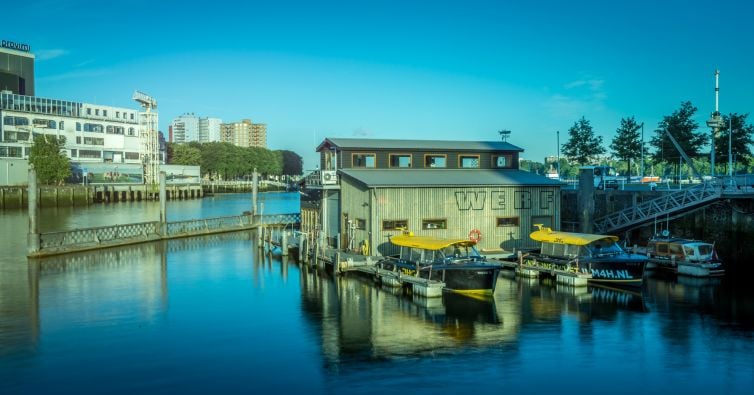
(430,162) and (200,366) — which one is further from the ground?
(430,162)

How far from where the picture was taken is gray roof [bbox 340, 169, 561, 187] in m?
39.3

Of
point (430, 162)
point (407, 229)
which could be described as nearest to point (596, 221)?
point (430, 162)

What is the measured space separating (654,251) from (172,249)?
3597 cm

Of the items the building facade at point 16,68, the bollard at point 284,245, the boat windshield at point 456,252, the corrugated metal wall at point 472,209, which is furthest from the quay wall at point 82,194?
the boat windshield at point 456,252

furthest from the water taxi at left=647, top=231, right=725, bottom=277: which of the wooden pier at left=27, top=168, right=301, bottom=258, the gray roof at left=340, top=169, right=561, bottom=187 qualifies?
the wooden pier at left=27, top=168, right=301, bottom=258

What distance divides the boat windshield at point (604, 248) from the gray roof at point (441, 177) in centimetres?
773

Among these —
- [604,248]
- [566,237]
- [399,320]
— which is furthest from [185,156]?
[399,320]

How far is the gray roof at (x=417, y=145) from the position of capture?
44.0 metres

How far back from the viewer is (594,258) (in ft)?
113

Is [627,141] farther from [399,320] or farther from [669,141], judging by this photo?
[399,320]

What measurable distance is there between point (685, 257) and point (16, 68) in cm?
15288

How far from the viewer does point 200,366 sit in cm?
2078

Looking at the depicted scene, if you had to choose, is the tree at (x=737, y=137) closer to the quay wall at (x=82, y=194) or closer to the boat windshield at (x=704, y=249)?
the boat windshield at (x=704, y=249)

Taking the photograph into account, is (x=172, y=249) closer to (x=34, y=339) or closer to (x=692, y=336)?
(x=34, y=339)
